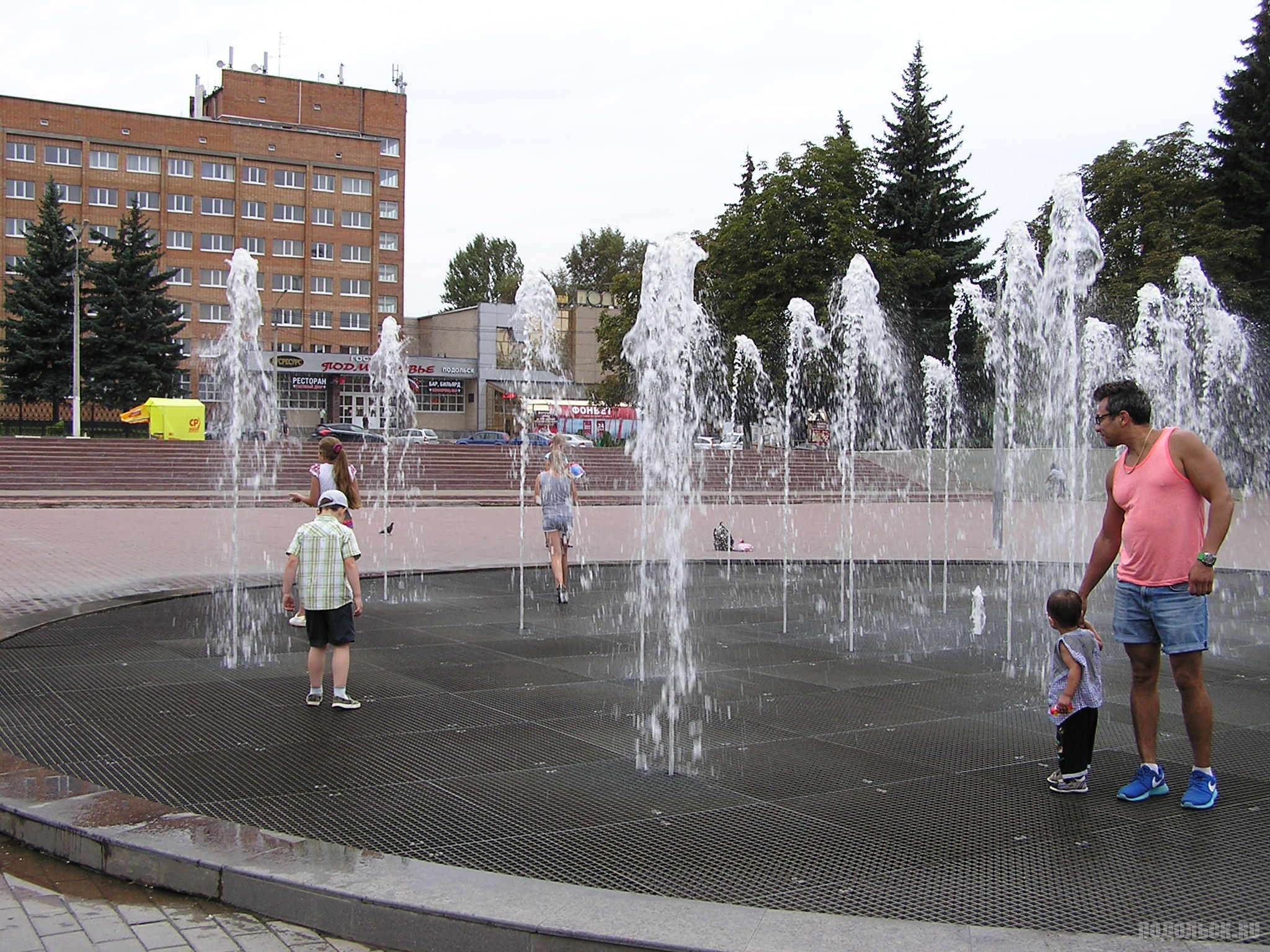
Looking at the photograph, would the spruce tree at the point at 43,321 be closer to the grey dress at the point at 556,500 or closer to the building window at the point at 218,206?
the building window at the point at 218,206

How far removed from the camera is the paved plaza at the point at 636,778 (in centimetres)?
384

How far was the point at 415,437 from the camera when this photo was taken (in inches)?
2111

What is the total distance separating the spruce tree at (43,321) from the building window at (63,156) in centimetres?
2216

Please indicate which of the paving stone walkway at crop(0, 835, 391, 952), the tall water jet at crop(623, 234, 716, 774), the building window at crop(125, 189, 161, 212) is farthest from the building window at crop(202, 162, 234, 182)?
the paving stone walkway at crop(0, 835, 391, 952)

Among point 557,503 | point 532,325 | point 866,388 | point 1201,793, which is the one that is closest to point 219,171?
point 866,388

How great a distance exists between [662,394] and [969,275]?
3952cm

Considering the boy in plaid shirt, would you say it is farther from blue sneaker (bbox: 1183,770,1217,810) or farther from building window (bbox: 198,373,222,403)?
building window (bbox: 198,373,222,403)

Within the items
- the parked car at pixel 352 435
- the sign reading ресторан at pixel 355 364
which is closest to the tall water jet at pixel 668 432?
the parked car at pixel 352 435

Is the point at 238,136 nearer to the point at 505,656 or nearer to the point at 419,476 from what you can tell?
the point at 419,476

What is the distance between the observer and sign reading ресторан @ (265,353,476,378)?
68.1 metres

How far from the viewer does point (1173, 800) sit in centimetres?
509

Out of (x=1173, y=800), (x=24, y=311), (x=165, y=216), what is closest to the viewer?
(x=1173, y=800)

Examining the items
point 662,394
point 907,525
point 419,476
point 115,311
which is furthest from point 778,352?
point 662,394

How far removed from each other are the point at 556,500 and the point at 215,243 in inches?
2798
